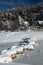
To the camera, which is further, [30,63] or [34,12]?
[34,12]

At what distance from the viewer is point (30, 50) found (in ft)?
42.8

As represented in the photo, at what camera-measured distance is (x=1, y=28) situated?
43.4 metres

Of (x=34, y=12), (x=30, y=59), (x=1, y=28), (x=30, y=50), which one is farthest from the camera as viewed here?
(x=34, y=12)

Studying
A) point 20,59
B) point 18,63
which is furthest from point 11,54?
point 18,63

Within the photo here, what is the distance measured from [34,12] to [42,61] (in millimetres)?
83296

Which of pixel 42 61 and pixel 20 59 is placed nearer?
pixel 42 61

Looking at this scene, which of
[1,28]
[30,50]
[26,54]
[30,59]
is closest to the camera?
[30,59]

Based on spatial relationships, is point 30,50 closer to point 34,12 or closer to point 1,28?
point 1,28

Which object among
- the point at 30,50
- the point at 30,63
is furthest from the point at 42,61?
the point at 30,50

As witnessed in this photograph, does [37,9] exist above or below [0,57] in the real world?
below

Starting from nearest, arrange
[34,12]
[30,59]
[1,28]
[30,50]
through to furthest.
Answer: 1. [30,59]
2. [30,50]
3. [1,28]
4. [34,12]

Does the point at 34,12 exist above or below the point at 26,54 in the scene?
below

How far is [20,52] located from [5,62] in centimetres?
270

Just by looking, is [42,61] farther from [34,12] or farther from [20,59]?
[34,12]
